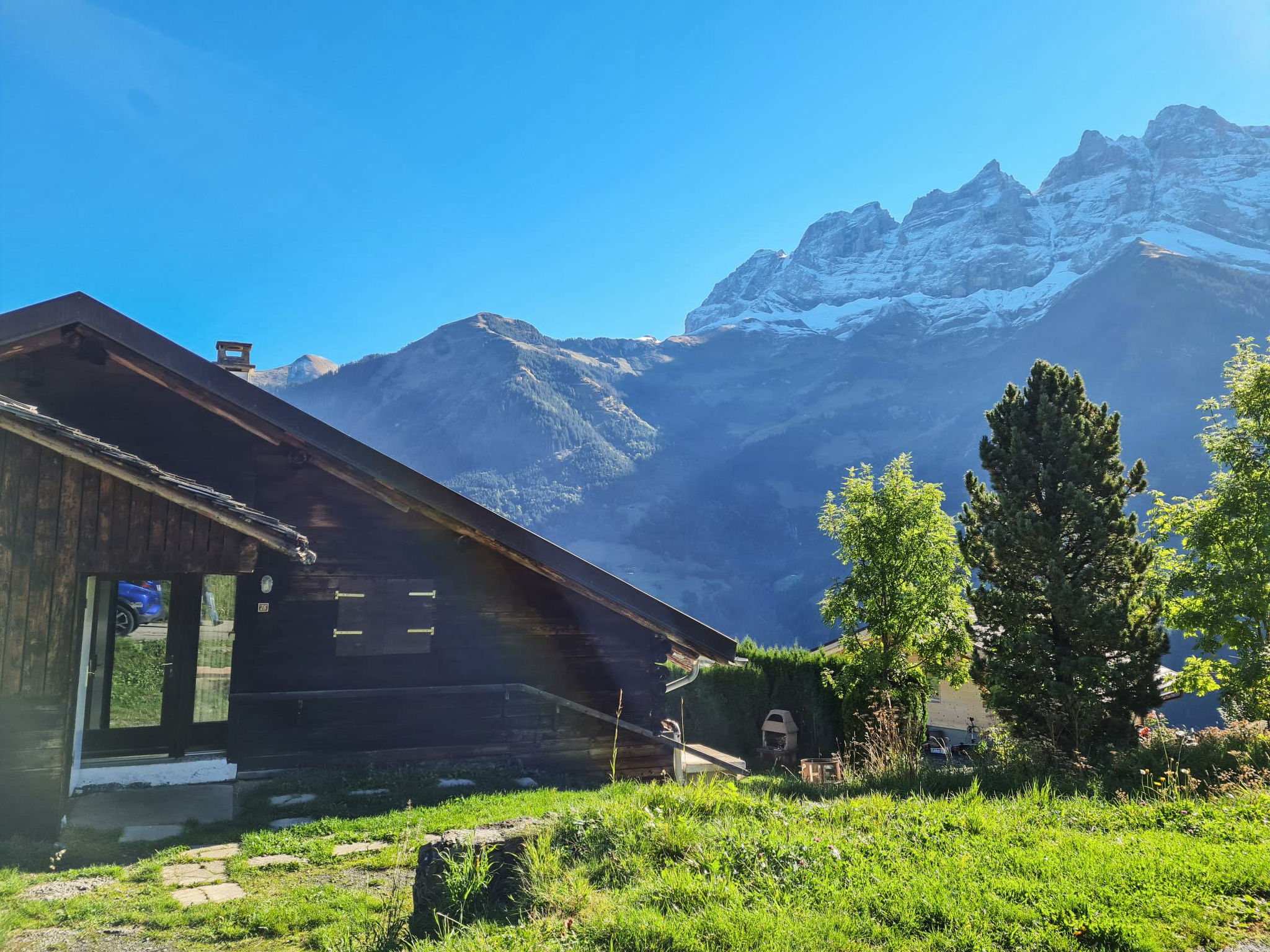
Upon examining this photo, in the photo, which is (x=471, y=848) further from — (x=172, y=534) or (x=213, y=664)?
(x=213, y=664)

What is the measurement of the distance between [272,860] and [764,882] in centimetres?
428

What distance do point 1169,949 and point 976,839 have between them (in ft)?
4.81

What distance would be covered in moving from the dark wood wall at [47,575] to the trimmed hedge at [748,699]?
1783cm

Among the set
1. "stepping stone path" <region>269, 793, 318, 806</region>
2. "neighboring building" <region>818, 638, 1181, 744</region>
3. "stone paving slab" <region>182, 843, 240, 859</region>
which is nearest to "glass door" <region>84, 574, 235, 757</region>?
"stepping stone path" <region>269, 793, 318, 806</region>

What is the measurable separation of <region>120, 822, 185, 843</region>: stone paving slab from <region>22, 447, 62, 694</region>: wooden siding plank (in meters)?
1.55

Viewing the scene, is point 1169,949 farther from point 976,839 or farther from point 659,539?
point 659,539

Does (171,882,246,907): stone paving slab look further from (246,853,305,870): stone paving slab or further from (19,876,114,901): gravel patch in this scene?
(19,876,114,901): gravel patch

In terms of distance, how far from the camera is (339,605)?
32.6 feet

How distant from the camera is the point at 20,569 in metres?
6.92

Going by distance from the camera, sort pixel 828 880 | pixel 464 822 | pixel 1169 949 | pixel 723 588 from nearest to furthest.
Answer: pixel 1169 949 < pixel 828 880 < pixel 464 822 < pixel 723 588

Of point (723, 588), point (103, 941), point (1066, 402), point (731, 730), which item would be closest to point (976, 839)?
point (103, 941)

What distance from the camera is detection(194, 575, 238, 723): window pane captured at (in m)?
9.38

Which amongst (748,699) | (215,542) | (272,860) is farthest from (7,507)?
(748,699)

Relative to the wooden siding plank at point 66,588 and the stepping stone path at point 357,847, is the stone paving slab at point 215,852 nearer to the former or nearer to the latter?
the stepping stone path at point 357,847
